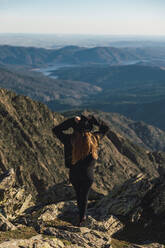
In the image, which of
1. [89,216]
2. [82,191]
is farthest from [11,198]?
[82,191]

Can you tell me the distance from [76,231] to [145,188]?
21.5ft

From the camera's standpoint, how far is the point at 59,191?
20781 mm

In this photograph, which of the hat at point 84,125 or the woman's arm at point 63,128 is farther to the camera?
the woman's arm at point 63,128

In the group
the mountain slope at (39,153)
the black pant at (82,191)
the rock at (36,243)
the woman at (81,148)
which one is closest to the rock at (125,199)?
the black pant at (82,191)

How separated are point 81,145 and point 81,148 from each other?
0.12 meters

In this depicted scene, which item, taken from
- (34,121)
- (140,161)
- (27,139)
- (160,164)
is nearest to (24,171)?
(27,139)

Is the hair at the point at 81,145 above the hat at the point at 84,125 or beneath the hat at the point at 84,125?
beneath

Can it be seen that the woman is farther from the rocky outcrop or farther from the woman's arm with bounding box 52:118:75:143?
the rocky outcrop

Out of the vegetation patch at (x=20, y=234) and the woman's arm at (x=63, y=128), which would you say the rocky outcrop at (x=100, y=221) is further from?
the woman's arm at (x=63, y=128)

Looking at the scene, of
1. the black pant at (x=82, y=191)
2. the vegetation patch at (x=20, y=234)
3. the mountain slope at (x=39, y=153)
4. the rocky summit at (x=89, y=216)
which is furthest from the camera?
the mountain slope at (x=39, y=153)

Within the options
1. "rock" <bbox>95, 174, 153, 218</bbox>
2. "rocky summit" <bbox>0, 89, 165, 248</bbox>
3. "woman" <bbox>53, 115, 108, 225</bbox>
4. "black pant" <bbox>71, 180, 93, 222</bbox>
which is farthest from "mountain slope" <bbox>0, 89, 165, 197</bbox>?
"woman" <bbox>53, 115, 108, 225</bbox>

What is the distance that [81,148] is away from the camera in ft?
36.2

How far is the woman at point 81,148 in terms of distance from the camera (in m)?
10.9

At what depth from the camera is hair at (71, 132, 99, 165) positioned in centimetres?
1099
